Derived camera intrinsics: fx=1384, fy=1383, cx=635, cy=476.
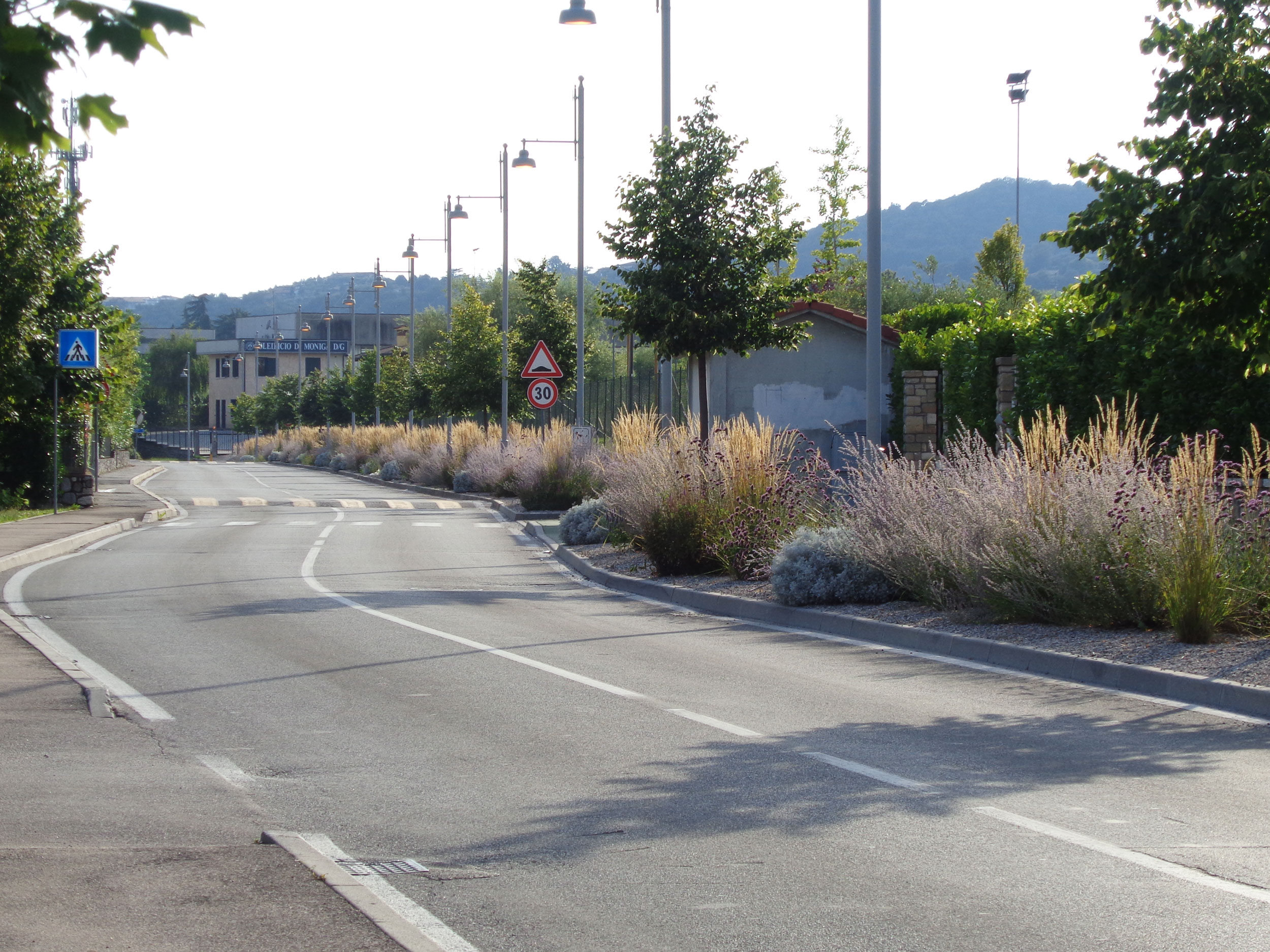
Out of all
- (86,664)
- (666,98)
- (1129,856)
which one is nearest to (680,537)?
(86,664)

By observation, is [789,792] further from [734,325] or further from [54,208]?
[54,208]

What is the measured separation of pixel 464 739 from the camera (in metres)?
7.56

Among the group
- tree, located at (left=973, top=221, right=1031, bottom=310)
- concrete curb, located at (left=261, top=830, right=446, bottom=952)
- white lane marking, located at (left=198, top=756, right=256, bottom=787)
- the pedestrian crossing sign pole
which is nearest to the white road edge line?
concrete curb, located at (left=261, top=830, right=446, bottom=952)

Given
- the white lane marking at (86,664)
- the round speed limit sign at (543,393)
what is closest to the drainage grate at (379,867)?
the white lane marking at (86,664)

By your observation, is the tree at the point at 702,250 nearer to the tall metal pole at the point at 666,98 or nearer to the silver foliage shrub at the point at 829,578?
the tall metal pole at the point at 666,98

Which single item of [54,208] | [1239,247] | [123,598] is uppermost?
[54,208]

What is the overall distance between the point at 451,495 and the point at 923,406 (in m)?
19.6

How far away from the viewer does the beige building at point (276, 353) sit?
133 m

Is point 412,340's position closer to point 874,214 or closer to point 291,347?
point 874,214

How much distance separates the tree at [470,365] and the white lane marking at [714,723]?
1333 inches

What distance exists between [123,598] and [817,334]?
14714mm

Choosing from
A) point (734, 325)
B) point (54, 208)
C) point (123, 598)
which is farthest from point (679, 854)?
point (54, 208)

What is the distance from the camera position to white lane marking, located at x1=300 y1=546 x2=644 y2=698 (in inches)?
361

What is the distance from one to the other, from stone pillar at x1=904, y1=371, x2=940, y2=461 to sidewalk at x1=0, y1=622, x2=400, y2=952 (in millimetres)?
16793
